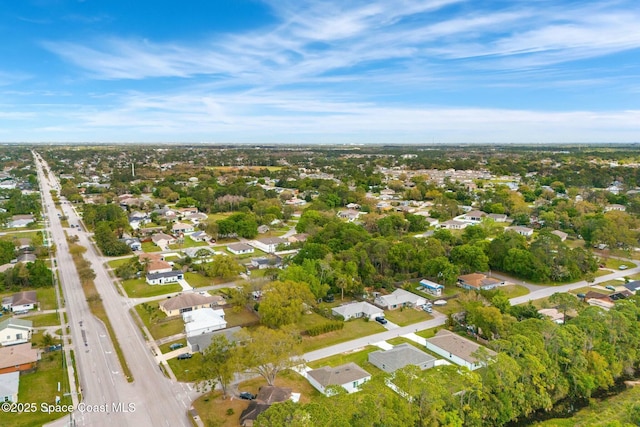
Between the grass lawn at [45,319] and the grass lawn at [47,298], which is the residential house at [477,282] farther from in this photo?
the grass lawn at [47,298]

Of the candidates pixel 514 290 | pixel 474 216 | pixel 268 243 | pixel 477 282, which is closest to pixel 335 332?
pixel 477 282

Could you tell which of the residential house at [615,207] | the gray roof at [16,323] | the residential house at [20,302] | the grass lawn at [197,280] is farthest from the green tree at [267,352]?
the residential house at [615,207]

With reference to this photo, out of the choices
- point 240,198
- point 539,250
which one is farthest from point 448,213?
point 240,198

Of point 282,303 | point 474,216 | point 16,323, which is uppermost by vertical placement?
point 282,303

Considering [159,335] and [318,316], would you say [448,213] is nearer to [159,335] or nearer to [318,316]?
[318,316]

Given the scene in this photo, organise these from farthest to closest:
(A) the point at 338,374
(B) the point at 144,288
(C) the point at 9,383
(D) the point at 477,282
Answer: (B) the point at 144,288, (D) the point at 477,282, (A) the point at 338,374, (C) the point at 9,383

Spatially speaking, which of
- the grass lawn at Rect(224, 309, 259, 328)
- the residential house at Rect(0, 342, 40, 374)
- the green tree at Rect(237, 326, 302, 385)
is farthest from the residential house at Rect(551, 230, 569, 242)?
the residential house at Rect(0, 342, 40, 374)

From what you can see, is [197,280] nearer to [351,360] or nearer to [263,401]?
[351,360]
